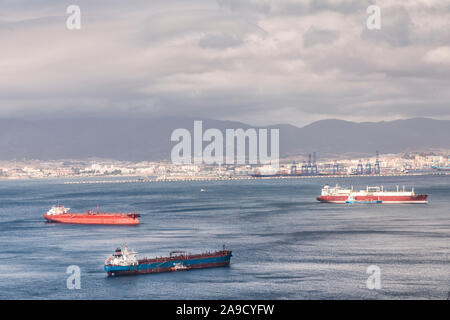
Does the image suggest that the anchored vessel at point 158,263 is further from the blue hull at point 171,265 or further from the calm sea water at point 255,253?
the calm sea water at point 255,253

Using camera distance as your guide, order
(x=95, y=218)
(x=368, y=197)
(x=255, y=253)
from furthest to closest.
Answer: (x=368, y=197) < (x=95, y=218) < (x=255, y=253)

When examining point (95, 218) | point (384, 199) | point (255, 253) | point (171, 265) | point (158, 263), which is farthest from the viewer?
point (384, 199)

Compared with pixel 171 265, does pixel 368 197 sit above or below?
above

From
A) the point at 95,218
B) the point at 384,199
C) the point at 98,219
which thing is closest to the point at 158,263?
the point at 98,219

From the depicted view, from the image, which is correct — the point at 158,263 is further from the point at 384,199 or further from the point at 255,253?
the point at 384,199

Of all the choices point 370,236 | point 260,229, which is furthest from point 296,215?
point 370,236

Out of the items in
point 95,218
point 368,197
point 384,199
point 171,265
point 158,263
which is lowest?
point 171,265

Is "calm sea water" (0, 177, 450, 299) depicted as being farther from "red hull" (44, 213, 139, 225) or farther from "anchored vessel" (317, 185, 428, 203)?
"anchored vessel" (317, 185, 428, 203)

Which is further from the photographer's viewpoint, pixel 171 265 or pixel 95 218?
pixel 95 218
